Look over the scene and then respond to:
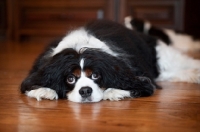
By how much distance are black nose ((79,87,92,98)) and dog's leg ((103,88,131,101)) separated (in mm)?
132

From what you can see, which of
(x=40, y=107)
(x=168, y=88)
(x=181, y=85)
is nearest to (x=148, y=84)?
(x=168, y=88)

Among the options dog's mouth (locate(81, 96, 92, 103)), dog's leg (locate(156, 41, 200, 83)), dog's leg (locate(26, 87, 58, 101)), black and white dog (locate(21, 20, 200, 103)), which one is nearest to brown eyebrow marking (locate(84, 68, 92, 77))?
black and white dog (locate(21, 20, 200, 103))

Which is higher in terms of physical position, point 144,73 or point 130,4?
point 130,4

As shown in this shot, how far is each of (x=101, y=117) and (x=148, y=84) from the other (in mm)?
538

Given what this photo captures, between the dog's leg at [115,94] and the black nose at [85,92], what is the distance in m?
0.13

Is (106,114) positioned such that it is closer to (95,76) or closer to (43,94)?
(95,76)

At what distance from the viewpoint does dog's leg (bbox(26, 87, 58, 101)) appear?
201 centimetres

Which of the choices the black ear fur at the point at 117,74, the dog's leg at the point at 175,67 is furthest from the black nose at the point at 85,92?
the dog's leg at the point at 175,67

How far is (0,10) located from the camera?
19.3ft

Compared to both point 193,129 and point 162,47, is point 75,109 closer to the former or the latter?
point 193,129

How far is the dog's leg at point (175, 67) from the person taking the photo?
103 inches

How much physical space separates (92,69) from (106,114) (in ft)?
1.06

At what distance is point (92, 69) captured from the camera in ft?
6.39

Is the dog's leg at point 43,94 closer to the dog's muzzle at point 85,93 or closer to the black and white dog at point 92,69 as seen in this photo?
the black and white dog at point 92,69
